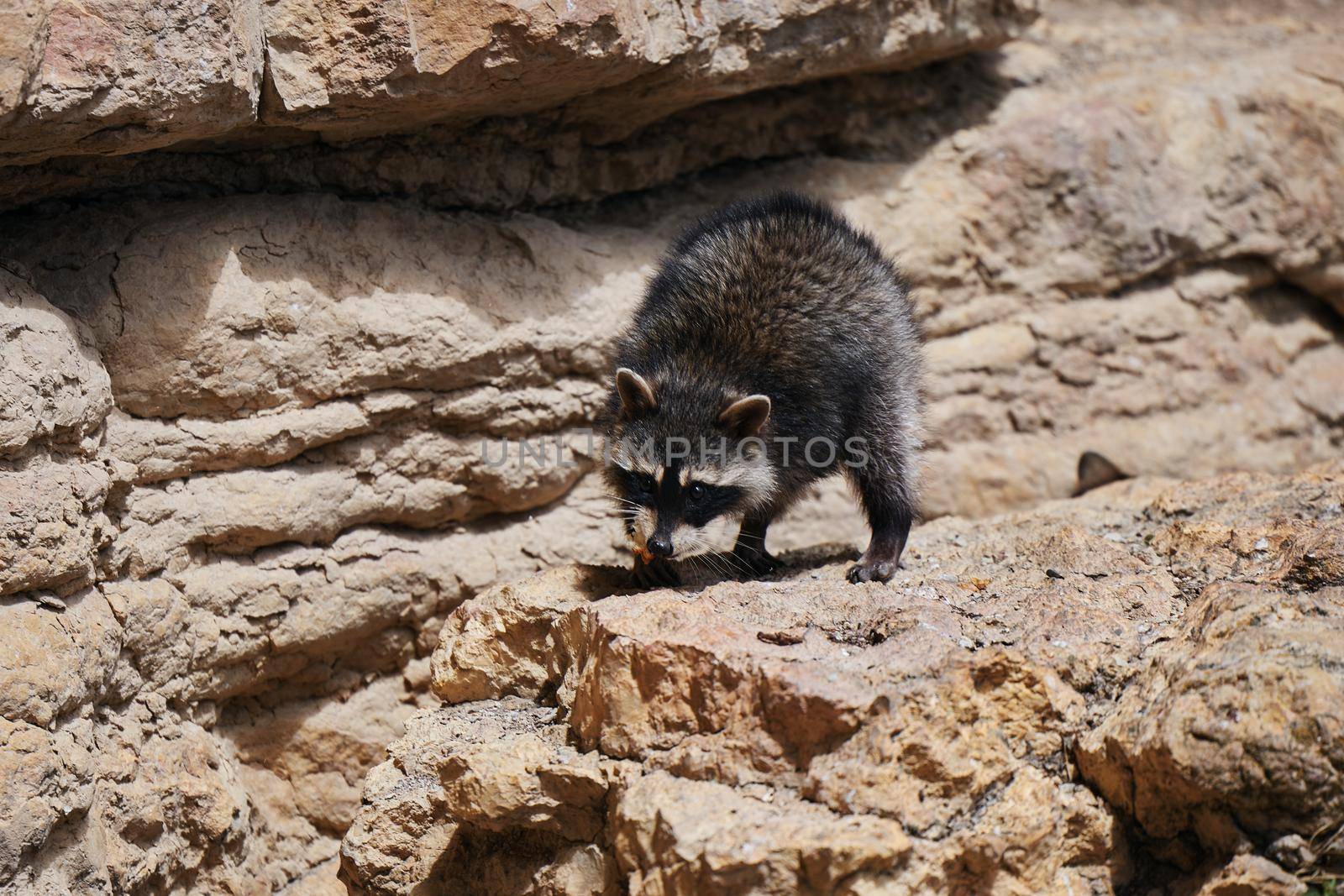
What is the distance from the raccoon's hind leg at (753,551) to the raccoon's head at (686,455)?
0.33 metres

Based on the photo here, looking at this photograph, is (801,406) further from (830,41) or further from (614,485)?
(830,41)

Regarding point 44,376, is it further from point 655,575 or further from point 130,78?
point 655,575

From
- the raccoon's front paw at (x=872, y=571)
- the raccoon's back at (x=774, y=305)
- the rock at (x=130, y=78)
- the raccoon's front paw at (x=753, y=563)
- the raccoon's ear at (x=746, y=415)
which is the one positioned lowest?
the raccoon's front paw at (x=753, y=563)

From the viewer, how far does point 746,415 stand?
439cm

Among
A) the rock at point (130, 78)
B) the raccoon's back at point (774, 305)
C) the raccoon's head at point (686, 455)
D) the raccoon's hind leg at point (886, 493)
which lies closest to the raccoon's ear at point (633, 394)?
the raccoon's head at point (686, 455)

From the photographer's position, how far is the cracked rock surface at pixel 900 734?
3045 mm

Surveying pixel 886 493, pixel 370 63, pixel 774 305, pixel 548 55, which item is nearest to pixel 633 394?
pixel 774 305

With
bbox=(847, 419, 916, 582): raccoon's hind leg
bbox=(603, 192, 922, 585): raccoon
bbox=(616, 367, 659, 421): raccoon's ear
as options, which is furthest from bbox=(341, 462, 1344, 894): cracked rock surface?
bbox=(616, 367, 659, 421): raccoon's ear

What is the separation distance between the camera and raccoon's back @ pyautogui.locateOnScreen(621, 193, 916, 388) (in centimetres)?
459

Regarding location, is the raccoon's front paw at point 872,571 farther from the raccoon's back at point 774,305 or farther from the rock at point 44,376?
the rock at point 44,376

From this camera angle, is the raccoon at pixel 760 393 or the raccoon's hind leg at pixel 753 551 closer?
the raccoon at pixel 760 393

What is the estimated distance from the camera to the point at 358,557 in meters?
5.08

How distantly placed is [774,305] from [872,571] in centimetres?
110

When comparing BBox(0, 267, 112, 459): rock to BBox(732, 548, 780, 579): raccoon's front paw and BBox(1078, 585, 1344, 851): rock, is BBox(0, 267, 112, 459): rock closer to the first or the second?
BBox(732, 548, 780, 579): raccoon's front paw
